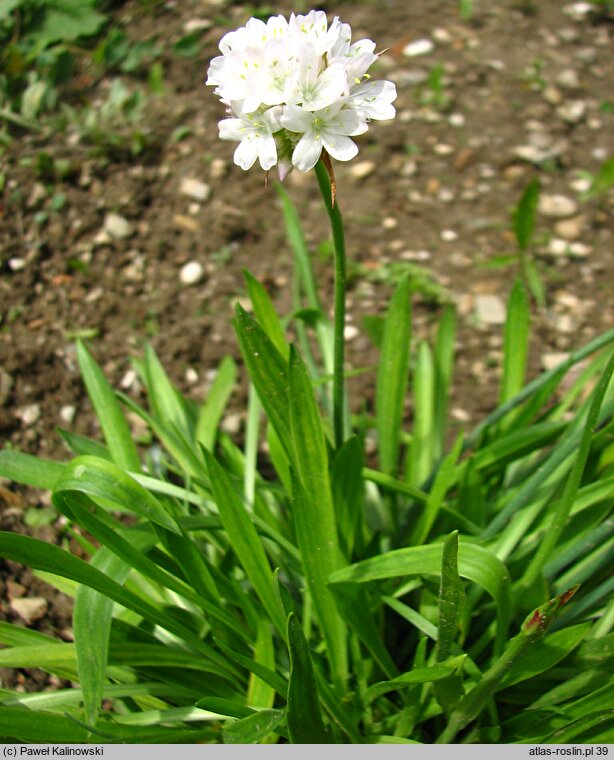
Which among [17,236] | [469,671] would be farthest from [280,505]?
[17,236]

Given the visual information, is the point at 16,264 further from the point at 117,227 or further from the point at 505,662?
the point at 505,662

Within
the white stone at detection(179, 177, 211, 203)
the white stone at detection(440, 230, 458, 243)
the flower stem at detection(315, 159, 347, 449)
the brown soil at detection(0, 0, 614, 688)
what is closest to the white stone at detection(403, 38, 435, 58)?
the brown soil at detection(0, 0, 614, 688)

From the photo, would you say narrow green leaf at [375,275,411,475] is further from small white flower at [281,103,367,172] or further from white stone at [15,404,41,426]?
white stone at [15,404,41,426]

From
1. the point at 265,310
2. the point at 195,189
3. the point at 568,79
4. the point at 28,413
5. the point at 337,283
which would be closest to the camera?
the point at 337,283

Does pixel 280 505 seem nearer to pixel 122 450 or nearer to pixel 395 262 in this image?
pixel 122 450

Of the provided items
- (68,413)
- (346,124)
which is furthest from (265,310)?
(68,413)

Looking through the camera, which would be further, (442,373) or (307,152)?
(442,373)
